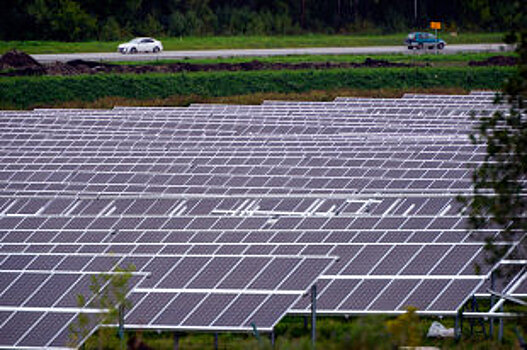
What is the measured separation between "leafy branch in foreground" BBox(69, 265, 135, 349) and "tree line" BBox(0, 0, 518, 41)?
73.7m

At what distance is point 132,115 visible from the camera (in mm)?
44469

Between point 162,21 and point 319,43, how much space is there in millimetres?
19105

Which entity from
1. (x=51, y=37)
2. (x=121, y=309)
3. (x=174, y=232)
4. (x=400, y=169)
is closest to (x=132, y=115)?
(x=400, y=169)

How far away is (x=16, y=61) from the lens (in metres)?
67.6

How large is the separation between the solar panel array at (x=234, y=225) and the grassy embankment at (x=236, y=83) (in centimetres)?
2214

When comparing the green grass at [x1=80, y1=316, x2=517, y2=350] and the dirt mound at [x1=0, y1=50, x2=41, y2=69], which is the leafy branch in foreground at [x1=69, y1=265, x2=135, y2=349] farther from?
the dirt mound at [x1=0, y1=50, x2=41, y2=69]

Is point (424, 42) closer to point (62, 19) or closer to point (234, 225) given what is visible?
point (62, 19)

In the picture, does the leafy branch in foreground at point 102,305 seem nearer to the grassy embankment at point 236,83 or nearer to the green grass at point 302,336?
the green grass at point 302,336

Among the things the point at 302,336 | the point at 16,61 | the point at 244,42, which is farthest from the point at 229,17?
the point at 302,336

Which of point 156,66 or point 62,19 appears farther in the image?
point 62,19

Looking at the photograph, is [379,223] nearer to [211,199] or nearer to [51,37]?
[211,199]

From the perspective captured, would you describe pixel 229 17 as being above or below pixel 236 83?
above

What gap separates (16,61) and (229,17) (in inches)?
1376

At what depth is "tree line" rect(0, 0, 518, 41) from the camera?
88688mm
